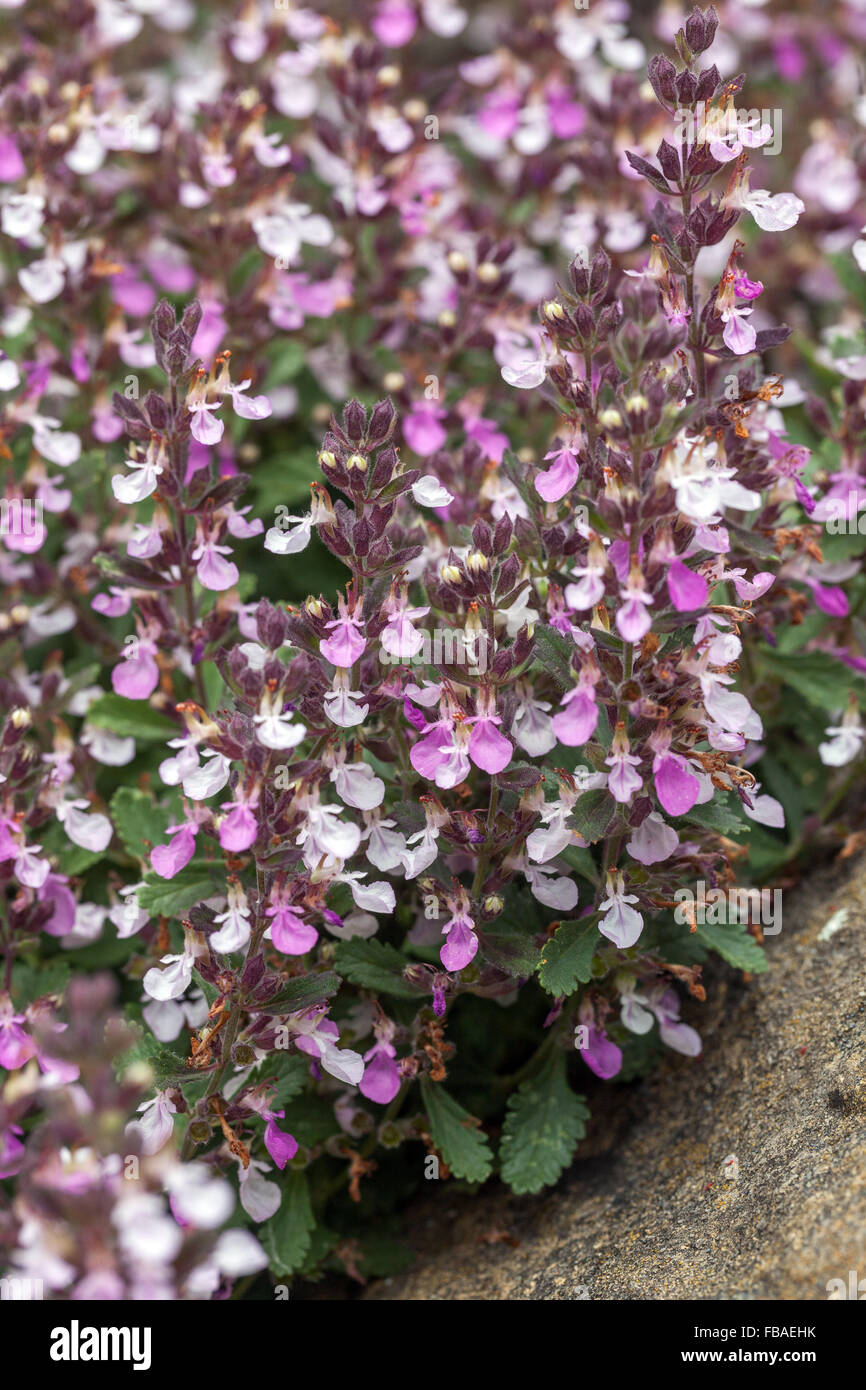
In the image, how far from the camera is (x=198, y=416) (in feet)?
7.00

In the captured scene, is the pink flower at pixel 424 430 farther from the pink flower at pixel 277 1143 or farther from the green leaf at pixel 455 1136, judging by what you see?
the pink flower at pixel 277 1143

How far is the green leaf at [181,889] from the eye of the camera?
7.30 feet

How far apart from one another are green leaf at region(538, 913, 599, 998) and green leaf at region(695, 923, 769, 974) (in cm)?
21

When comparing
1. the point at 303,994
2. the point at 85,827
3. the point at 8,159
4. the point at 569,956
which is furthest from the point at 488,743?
the point at 8,159

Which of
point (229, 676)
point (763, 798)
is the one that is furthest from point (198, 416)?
point (763, 798)

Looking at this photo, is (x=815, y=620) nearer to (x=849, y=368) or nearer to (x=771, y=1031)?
(x=849, y=368)

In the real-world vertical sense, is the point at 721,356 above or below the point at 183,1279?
above

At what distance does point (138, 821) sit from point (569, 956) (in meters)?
0.90

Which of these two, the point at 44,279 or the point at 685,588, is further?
the point at 44,279

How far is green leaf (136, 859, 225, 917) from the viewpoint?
87.7 inches

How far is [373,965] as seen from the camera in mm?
2209

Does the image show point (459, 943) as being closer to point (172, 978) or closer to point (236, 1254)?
point (172, 978)

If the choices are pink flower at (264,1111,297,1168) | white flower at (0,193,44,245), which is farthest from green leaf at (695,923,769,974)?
white flower at (0,193,44,245)
